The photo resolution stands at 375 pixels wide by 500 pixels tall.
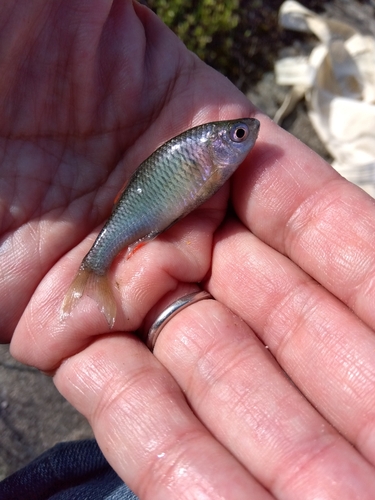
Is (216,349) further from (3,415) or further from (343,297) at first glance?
(3,415)

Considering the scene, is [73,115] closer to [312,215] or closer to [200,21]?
[312,215]

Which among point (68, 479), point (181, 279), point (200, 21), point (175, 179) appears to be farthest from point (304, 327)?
point (200, 21)

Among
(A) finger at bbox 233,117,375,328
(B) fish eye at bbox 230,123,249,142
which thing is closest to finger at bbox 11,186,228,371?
(A) finger at bbox 233,117,375,328

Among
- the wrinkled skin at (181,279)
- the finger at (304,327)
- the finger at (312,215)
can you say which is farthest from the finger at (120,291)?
the finger at (312,215)

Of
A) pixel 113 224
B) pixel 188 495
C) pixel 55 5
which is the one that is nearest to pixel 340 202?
pixel 113 224

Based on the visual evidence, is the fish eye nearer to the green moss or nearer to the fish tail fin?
the fish tail fin
